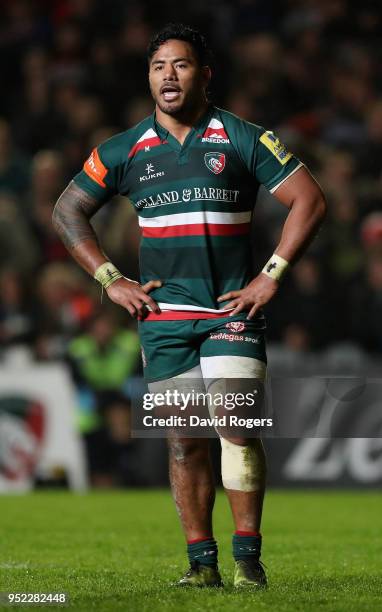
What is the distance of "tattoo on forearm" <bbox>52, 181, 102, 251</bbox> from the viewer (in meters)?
6.20

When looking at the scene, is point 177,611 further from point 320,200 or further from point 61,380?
point 61,380

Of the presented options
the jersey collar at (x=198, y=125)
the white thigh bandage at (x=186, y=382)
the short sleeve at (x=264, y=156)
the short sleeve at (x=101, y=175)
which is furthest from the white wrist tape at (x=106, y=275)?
the short sleeve at (x=264, y=156)

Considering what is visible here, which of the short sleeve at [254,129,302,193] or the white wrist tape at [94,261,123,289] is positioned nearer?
the short sleeve at [254,129,302,193]

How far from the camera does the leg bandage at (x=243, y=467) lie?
5836mm

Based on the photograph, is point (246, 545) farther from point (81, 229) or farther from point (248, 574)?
point (81, 229)

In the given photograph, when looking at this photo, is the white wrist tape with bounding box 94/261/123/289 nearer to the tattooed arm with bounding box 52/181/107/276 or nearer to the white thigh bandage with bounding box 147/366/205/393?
the tattooed arm with bounding box 52/181/107/276

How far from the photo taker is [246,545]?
584 centimetres

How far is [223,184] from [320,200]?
42 centimetres

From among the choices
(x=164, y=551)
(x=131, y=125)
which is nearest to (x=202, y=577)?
(x=164, y=551)

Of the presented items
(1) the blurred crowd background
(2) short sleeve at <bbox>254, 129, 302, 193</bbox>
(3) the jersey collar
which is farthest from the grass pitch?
(3) the jersey collar

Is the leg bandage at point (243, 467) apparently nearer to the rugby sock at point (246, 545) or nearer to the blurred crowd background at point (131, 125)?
the rugby sock at point (246, 545)

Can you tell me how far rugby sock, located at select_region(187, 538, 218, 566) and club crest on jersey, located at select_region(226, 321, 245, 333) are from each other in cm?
93

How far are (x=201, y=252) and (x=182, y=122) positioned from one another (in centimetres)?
58

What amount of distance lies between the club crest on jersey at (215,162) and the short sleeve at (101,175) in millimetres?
435
